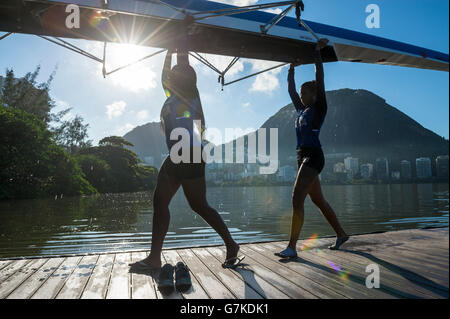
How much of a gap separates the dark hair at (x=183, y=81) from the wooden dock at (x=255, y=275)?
1.60 meters

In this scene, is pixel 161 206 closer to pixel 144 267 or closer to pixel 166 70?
pixel 144 267

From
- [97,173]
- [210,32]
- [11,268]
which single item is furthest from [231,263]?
[97,173]

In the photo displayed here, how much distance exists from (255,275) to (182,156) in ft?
3.92

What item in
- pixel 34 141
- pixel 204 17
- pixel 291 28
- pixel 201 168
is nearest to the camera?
pixel 201 168

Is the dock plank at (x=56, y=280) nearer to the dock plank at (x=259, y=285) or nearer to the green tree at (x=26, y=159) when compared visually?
the dock plank at (x=259, y=285)

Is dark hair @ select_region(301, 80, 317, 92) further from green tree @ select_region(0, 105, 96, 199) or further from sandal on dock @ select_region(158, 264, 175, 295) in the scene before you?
green tree @ select_region(0, 105, 96, 199)

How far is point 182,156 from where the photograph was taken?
2.36m

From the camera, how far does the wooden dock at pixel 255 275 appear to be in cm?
196

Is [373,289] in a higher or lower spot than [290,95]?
lower

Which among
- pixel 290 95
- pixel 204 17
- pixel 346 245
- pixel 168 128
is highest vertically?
pixel 204 17

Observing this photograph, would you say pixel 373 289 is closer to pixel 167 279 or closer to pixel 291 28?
pixel 167 279

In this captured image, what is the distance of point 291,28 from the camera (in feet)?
12.6
